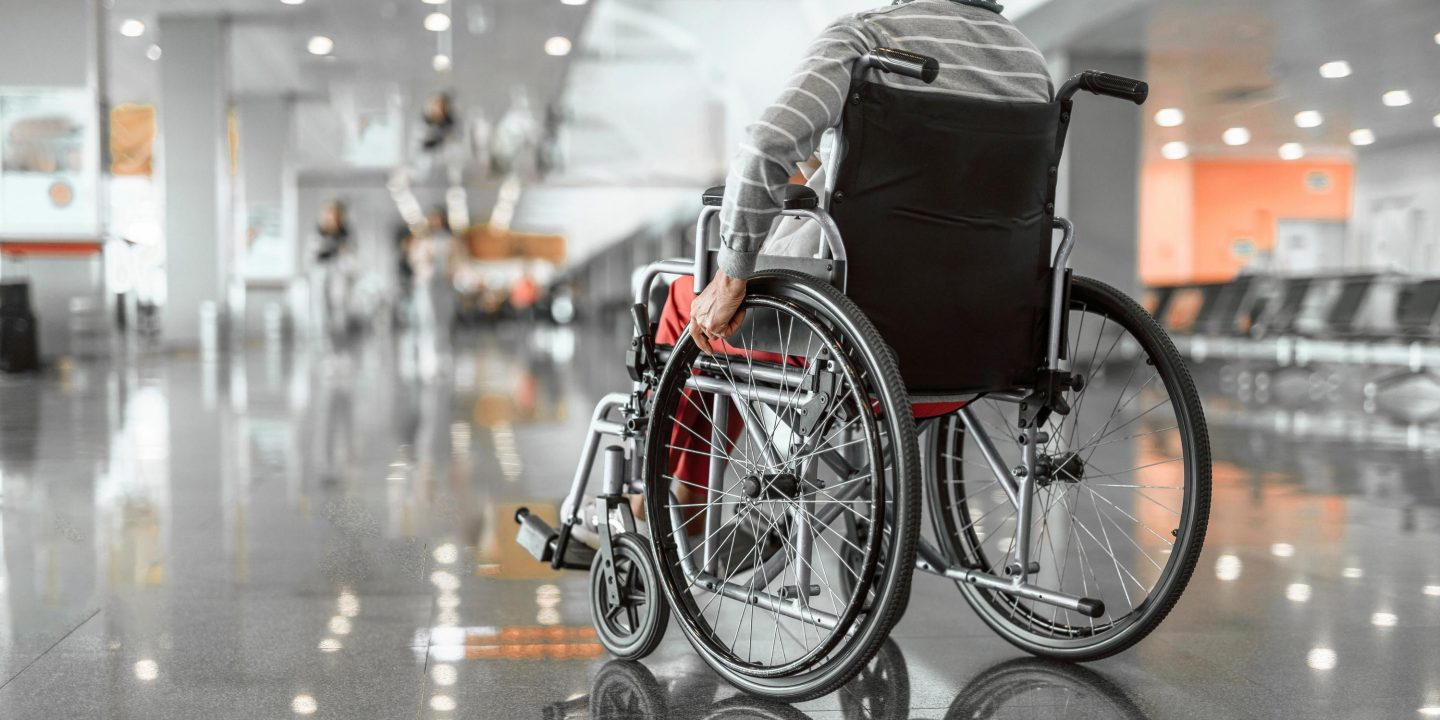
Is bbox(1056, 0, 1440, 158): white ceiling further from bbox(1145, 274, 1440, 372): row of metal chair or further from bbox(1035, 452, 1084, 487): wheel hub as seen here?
bbox(1035, 452, 1084, 487): wheel hub

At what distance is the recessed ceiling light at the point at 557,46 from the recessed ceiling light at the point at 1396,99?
11002mm

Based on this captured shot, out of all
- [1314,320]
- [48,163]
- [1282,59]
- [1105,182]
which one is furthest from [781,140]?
[1282,59]

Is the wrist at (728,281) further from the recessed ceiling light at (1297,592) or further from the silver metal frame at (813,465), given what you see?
the recessed ceiling light at (1297,592)

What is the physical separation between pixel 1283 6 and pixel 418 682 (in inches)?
408

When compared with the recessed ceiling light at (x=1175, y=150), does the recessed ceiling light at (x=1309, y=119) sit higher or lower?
lower

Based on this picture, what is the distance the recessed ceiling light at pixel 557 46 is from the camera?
16891mm

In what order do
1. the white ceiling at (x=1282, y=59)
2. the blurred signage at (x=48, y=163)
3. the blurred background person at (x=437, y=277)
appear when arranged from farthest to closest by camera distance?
the blurred background person at (x=437, y=277), the blurred signage at (x=48, y=163), the white ceiling at (x=1282, y=59)

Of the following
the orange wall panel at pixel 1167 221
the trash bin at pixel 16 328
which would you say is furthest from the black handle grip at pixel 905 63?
the orange wall panel at pixel 1167 221

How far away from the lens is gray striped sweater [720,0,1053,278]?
1.73 m

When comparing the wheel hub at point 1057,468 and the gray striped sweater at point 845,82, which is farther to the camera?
the wheel hub at point 1057,468

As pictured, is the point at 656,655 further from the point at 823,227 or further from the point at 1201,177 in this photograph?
the point at 1201,177

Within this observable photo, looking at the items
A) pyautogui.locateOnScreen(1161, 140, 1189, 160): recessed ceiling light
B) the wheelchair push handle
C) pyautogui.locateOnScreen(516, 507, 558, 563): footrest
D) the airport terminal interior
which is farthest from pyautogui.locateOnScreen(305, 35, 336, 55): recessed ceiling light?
the wheelchair push handle

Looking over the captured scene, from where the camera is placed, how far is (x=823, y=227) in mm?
1774

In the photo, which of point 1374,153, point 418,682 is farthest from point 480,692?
point 1374,153
